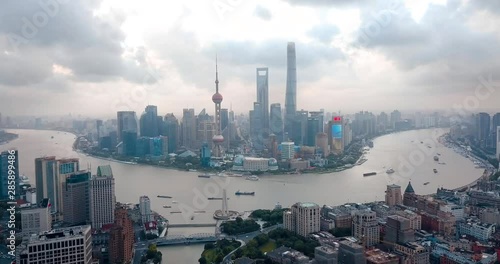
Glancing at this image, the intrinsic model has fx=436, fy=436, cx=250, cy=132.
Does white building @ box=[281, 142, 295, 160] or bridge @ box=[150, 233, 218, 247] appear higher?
white building @ box=[281, 142, 295, 160]

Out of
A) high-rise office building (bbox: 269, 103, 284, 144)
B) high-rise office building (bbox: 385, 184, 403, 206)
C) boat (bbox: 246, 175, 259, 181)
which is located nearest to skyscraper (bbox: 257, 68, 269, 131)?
high-rise office building (bbox: 269, 103, 284, 144)

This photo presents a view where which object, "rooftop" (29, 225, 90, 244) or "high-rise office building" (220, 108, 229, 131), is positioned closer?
"rooftop" (29, 225, 90, 244)

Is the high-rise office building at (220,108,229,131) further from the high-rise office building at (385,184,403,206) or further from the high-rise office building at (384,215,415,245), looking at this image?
the high-rise office building at (384,215,415,245)

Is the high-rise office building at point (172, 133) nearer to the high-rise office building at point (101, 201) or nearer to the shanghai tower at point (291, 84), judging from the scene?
the shanghai tower at point (291, 84)

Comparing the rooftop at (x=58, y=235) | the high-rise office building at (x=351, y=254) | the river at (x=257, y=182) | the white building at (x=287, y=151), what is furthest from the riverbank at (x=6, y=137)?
the white building at (x=287, y=151)

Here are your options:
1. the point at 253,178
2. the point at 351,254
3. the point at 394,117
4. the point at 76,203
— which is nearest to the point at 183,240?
the point at 76,203
